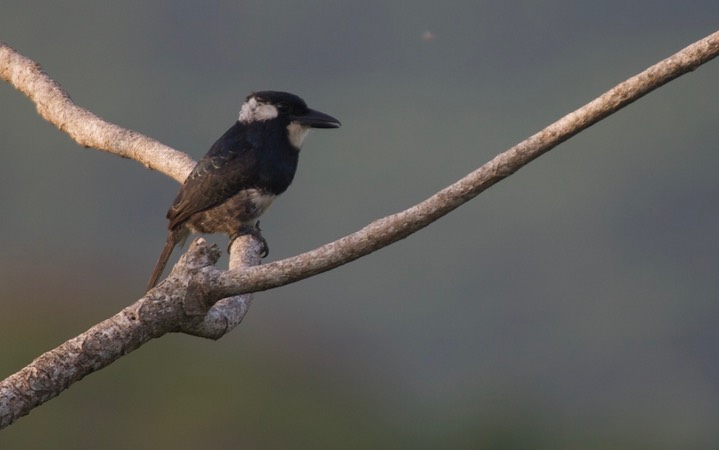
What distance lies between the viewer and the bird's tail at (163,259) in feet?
11.6

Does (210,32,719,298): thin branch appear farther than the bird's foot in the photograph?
No

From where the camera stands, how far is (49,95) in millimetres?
3486

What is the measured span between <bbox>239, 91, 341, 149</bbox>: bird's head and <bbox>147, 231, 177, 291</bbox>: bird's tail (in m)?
0.51

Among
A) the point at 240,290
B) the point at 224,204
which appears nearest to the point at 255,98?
the point at 224,204

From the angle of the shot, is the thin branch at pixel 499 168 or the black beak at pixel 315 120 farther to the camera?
the black beak at pixel 315 120

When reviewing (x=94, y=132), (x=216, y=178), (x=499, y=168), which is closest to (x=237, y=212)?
(x=216, y=178)

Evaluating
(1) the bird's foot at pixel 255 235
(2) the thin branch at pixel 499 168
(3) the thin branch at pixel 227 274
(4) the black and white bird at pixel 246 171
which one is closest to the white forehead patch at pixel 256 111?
(4) the black and white bird at pixel 246 171

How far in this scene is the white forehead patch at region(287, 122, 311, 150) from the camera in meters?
3.58

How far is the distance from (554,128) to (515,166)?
0.35 ft

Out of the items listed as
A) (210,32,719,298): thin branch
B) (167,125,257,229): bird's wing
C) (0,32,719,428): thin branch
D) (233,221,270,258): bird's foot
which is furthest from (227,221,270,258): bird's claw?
(210,32,719,298): thin branch

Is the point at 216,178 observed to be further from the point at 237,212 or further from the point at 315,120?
the point at 315,120

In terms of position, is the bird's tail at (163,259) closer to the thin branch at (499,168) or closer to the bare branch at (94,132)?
the bare branch at (94,132)

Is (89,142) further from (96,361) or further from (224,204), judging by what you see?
(96,361)

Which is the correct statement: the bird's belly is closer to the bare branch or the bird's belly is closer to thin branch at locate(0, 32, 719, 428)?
the bare branch
